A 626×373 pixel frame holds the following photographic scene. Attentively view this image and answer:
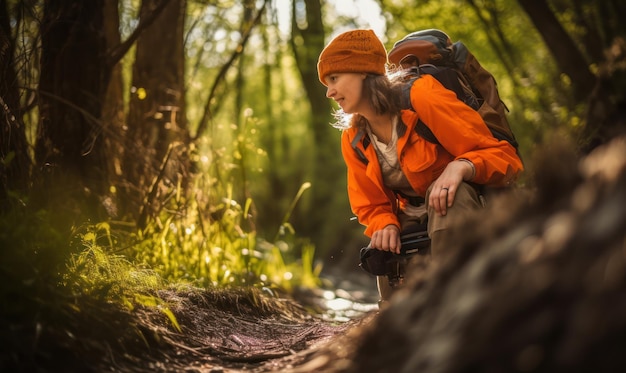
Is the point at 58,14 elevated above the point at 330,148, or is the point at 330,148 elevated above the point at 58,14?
the point at 58,14

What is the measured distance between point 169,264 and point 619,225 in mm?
3833

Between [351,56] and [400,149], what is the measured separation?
1.88 ft

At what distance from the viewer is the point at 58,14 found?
472cm

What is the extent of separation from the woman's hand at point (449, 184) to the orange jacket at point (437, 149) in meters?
0.06

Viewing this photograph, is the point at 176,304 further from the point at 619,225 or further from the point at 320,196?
the point at 320,196

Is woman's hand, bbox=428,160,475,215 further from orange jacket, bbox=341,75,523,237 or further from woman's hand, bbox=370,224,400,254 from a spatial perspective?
woman's hand, bbox=370,224,400,254

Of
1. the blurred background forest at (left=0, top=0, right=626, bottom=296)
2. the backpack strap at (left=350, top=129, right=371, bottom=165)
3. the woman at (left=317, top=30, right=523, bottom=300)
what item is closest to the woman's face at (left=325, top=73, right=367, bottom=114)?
the woman at (left=317, top=30, right=523, bottom=300)

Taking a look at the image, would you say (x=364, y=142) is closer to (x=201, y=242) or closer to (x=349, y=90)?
(x=349, y=90)

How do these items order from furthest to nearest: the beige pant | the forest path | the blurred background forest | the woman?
the blurred background forest
the woman
the beige pant
the forest path

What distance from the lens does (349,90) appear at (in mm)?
3861

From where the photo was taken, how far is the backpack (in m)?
3.77

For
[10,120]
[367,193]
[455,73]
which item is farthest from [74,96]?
[455,73]

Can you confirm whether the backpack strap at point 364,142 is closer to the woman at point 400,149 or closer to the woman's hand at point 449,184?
the woman at point 400,149

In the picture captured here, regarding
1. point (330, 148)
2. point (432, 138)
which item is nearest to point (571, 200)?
point (432, 138)
